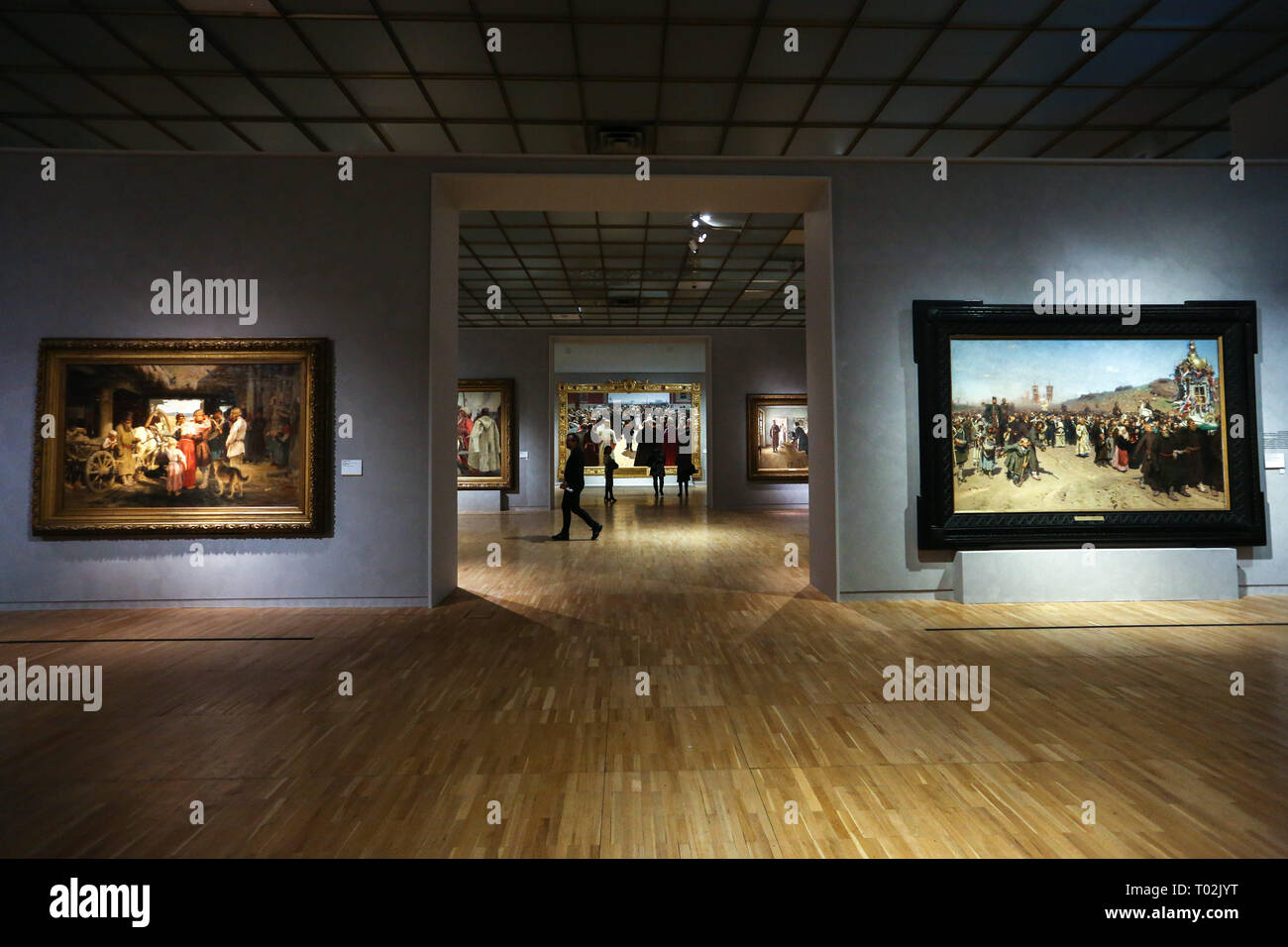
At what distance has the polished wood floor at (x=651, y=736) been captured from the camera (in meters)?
2.76

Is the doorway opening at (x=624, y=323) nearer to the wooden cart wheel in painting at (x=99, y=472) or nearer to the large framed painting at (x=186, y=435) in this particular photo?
the large framed painting at (x=186, y=435)

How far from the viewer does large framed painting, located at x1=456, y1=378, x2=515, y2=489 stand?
18797 mm

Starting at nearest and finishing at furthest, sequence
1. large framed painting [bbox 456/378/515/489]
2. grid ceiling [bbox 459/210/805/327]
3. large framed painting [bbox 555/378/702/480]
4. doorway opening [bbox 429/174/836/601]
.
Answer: doorway opening [bbox 429/174/836/601]
grid ceiling [bbox 459/210/805/327]
large framed painting [bbox 456/378/515/489]
large framed painting [bbox 555/378/702/480]

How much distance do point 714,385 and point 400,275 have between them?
1295 cm

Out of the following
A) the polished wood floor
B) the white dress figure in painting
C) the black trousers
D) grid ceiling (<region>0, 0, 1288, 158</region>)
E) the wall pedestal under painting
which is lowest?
the polished wood floor

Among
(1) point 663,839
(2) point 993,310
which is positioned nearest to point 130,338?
(1) point 663,839

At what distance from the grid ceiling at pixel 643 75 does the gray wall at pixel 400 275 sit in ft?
2.54

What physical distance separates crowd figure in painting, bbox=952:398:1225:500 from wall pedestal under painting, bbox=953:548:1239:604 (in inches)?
32.8

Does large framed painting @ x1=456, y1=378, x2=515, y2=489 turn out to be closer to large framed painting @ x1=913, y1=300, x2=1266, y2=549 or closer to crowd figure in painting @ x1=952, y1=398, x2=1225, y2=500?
large framed painting @ x1=913, y1=300, x2=1266, y2=549

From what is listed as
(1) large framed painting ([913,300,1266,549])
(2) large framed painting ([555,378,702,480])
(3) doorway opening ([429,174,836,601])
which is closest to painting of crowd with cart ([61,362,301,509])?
(3) doorway opening ([429,174,836,601])

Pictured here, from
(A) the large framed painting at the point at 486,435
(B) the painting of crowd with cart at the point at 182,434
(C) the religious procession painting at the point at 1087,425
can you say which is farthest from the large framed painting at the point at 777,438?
(B) the painting of crowd with cart at the point at 182,434

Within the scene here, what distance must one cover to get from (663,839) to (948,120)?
897 centimetres

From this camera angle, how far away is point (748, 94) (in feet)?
24.0

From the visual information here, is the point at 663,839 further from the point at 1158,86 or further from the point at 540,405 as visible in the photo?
the point at 540,405
